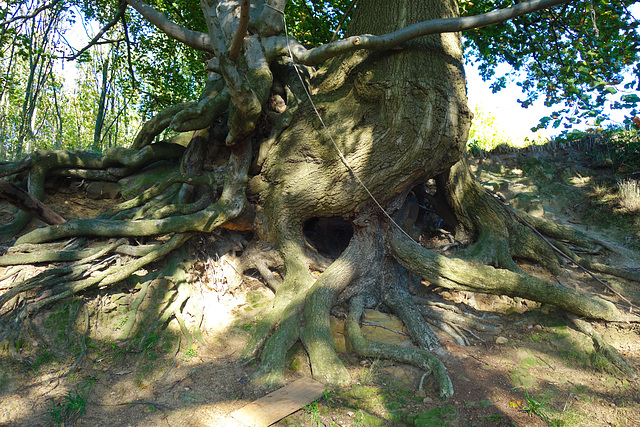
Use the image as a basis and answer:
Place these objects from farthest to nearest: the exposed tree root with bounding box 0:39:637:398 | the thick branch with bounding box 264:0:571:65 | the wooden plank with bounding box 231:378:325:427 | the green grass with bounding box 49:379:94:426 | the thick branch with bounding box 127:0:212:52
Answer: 1. the thick branch with bounding box 127:0:212:52
2. the exposed tree root with bounding box 0:39:637:398
3. the thick branch with bounding box 264:0:571:65
4. the wooden plank with bounding box 231:378:325:427
5. the green grass with bounding box 49:379:94:426

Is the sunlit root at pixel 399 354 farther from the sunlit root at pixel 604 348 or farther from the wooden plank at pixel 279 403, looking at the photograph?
the sunlit root at pixel 604 348

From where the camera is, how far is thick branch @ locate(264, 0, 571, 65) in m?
3.80

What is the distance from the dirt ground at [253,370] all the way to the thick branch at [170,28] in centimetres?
271

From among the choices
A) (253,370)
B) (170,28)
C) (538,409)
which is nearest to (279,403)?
(253,370)

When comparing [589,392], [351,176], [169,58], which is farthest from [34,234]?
[169,58]

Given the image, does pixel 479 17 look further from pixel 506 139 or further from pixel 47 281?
pixel 506 139

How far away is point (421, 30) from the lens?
416 cm

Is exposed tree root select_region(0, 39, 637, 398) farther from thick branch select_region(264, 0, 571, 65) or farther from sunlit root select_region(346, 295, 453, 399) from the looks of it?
thick branch select_region(264, 0, 571, 65)

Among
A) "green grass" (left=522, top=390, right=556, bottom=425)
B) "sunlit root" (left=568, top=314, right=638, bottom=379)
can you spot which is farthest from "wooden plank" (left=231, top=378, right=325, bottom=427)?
"sunlit root" (left=568, top=314, right=638, bottom=379)

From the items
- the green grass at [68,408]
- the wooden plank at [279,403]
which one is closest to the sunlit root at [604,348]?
the wooden plank at [279,403]

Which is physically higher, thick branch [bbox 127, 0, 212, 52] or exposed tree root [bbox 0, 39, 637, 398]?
thick branch [bbox 127, 0, 212, 52]

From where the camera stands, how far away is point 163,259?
4879 millimetres

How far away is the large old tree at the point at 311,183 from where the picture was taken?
4.09 meters

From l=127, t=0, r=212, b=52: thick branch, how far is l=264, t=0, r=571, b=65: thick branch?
3.74 feet
